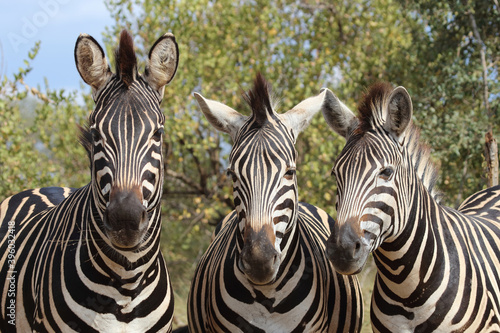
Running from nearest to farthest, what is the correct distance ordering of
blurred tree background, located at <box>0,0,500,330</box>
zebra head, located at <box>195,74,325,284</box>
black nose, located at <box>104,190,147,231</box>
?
black nose, located at <box>104,190,147,231</box> → zebra head, located at <box>195,74,325,284</box> → blurred tree background, located at <box>0,0,500,330</box>

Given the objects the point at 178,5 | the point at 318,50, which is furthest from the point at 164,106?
the point at 318,50

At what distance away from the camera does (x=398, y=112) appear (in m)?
3.86

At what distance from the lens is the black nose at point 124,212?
3.12 m

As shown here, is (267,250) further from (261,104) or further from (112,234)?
(261,104)

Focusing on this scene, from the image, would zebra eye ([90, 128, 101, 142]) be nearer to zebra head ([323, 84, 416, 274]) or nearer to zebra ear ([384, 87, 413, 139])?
zebra head ([323, 84, 416, 274])

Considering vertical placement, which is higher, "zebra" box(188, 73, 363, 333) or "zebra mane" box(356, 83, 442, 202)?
"zebra mane" box(356, 83, 442, 202)

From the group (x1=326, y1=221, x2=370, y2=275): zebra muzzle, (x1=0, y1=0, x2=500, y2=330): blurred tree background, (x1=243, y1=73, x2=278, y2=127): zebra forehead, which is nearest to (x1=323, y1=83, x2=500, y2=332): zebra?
(x1=326, y1=221, x2=370, y2=275): zebra muzzle

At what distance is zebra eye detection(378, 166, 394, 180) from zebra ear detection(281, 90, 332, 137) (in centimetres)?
76

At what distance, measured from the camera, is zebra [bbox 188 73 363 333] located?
11.5 ft

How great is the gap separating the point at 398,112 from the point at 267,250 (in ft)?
4.73

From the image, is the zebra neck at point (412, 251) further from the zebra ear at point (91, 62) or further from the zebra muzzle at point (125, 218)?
the zebra ear at point (91, 62)

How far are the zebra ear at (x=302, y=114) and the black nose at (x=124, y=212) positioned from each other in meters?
1.43

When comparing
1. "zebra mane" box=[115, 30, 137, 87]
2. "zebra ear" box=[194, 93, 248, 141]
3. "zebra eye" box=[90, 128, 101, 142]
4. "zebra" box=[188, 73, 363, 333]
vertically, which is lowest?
"zebra" box=[188, 73, 363, 333]

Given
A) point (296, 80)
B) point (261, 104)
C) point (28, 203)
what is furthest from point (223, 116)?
point (296, 80)
